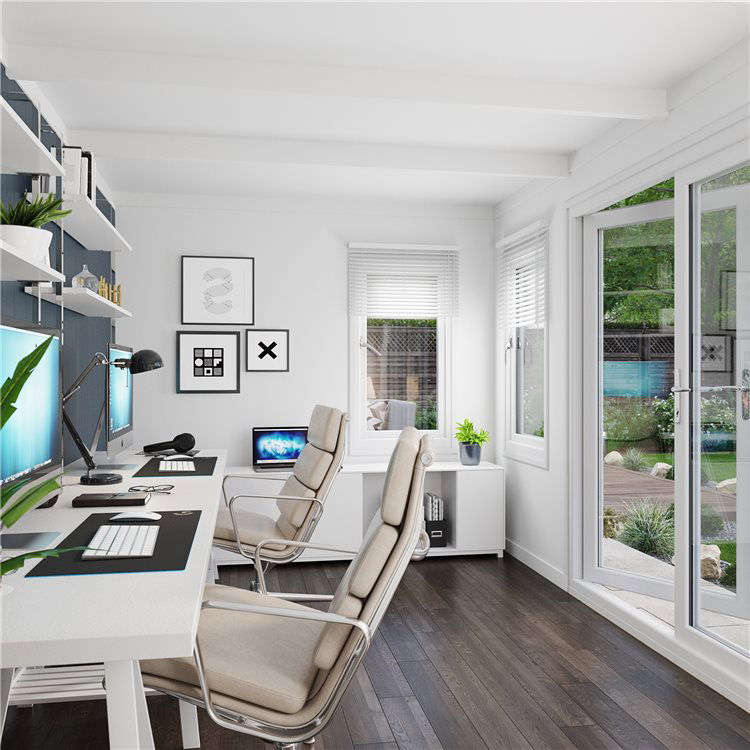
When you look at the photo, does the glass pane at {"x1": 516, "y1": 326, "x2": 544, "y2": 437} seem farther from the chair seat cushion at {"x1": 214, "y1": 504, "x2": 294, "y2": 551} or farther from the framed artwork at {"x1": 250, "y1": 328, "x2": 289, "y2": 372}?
the chair seat cushion at {"x1": 214, "y1": 504, "x2": 294, "y2": 551}

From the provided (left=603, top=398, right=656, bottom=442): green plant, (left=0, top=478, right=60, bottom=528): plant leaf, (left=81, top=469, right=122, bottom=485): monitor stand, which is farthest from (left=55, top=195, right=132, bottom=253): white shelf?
(left=603, top=398, right=656, bottom=442): green plant

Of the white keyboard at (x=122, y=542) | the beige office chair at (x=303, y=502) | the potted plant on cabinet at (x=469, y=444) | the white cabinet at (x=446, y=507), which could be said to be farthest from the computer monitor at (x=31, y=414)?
the potted plant on cabinet at (x=469, y=444)

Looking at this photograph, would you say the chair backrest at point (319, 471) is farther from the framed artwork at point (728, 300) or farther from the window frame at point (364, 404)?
the framed artwork at point (728, 300)

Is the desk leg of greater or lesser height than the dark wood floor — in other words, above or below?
above

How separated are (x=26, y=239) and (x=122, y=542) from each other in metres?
1.03

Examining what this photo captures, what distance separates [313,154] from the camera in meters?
3.88

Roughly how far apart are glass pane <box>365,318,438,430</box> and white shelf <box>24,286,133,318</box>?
6.39ft

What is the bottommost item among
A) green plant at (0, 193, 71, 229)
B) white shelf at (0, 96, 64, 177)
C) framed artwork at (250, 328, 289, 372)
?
framed artwork at (250, 328, 289, 372)

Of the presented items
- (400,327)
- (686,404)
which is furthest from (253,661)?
(400,327)

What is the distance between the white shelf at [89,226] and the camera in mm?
3080

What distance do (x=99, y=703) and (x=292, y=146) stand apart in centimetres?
280

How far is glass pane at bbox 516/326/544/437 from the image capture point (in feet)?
15.2

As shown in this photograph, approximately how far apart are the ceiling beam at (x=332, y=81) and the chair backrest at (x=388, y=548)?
1.80 meters

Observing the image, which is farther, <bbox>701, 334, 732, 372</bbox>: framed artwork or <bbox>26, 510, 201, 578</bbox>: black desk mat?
<bbox>701, 334, 732, 372</bbox>: framed artwork
